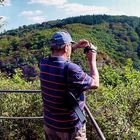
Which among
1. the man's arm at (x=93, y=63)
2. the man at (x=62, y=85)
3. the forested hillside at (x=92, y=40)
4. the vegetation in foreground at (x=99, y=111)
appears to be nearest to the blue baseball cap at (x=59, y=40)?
the man at (x=62, y=85)

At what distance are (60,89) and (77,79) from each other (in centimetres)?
16

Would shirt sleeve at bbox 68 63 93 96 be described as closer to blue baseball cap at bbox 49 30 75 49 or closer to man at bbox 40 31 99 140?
man at bbox 40 31 99 140

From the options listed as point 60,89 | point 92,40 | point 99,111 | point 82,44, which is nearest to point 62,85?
point 60,89

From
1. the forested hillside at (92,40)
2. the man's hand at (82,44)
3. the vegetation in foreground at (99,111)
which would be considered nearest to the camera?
the man's hand at (82,44)

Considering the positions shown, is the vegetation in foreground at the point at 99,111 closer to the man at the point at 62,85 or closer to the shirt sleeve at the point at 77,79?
the man at the point at 62,85

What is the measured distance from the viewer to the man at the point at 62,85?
3.00m

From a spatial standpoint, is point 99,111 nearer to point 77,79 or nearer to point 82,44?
point 82,44

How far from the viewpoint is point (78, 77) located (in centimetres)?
298

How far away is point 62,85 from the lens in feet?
9.94

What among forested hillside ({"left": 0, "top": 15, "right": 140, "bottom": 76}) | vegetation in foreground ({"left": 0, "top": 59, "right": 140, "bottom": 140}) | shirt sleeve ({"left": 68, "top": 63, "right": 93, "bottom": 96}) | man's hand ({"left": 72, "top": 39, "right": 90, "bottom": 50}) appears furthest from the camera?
forested hillside ({"left": 0, "top": 15, "right": 140, "bottom": 76})

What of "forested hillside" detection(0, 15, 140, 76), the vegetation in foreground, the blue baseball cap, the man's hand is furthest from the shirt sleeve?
"forested hillside" detection(0, 15, 140, 76)

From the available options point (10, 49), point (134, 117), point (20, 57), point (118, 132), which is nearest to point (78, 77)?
point (118, 132)

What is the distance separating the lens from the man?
9.86ft

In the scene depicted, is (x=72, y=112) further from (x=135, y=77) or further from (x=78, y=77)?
(x=135, y=77)
